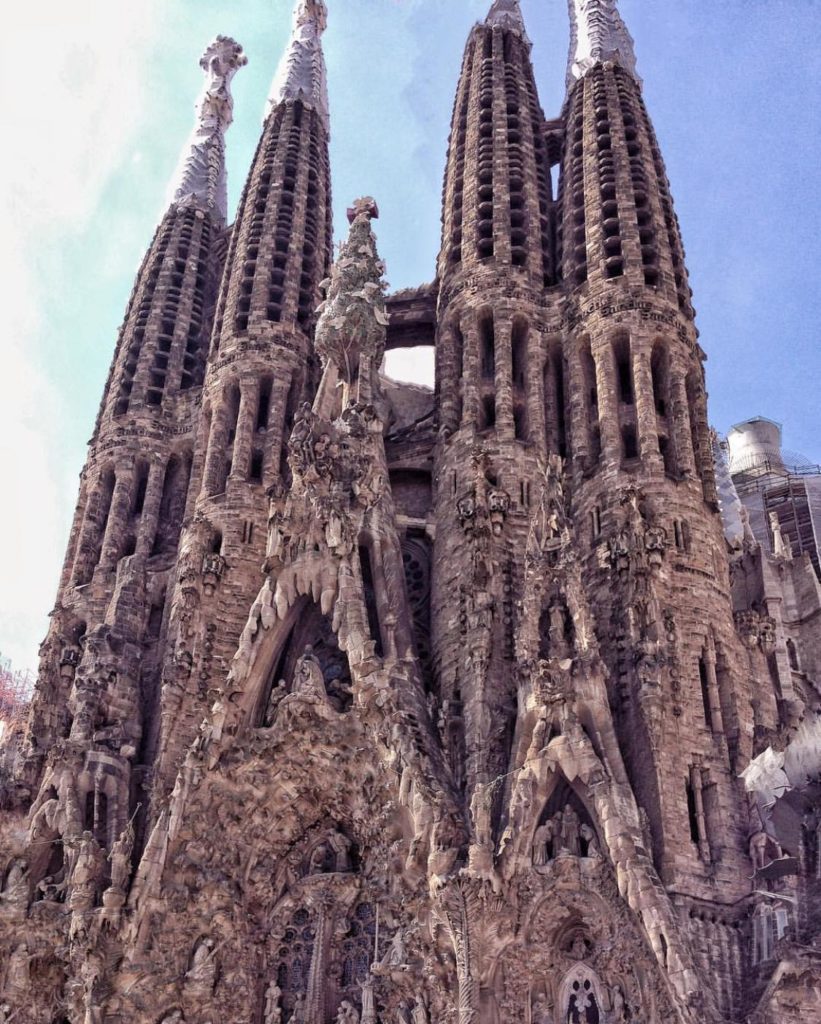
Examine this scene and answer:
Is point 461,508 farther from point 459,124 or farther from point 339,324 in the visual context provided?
point 459,124

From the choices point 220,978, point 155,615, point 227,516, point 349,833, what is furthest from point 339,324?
point 220,978

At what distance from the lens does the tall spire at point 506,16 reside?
36.8 metres

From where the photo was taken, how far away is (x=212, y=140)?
3947cm

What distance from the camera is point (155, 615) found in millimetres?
27031

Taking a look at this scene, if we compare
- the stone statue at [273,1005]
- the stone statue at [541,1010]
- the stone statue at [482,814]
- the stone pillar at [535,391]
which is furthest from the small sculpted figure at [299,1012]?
the stone pillar at [535,391]

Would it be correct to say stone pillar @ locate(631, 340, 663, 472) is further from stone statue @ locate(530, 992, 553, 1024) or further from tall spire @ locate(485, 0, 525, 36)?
tall spire @ locate(485, 0, 525, 36)

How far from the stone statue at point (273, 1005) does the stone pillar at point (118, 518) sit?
10366 mm

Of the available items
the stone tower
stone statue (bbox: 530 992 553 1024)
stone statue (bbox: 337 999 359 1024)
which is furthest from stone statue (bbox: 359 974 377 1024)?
stone statue (bbox: 530 992 553 1024)

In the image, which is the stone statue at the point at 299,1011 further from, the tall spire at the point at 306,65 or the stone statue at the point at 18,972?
the tall spire at the point at 306,65

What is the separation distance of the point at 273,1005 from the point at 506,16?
1106 inches

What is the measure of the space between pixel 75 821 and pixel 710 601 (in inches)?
458

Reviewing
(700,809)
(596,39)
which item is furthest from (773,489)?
(700,809)

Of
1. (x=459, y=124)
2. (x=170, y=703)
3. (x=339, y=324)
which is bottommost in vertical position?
(x=170, y=703)

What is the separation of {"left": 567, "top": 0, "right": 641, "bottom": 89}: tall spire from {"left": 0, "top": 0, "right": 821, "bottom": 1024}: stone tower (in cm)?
167
